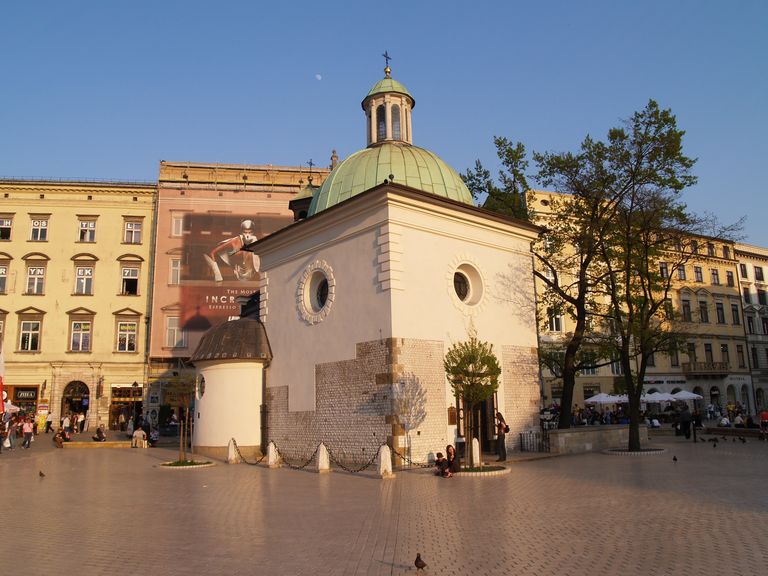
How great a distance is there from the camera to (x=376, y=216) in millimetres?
19297

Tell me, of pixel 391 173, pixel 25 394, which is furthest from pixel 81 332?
pixel 391 173

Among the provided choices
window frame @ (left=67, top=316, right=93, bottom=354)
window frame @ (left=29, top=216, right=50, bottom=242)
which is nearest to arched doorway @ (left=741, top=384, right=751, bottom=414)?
window frame @ (left=67, top=316, right=93, bottom=354)

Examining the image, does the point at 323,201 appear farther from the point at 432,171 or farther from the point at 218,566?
the point at 218,566

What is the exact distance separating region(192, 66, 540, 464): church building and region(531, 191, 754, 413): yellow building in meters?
25.2

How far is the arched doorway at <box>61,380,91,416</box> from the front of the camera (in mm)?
39031

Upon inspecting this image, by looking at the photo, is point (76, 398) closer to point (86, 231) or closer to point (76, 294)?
point (76, 294)

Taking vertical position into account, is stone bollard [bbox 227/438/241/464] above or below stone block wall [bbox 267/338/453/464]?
below

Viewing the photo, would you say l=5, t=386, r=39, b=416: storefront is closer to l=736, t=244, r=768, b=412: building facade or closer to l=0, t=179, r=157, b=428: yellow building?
l=0, t=179, r=157, b=428: yellow building

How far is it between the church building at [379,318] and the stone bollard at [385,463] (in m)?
1.39

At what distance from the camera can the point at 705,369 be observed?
167 ft

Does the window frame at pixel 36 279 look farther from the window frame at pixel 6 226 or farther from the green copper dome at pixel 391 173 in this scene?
the green copper dome at pixel 391 173

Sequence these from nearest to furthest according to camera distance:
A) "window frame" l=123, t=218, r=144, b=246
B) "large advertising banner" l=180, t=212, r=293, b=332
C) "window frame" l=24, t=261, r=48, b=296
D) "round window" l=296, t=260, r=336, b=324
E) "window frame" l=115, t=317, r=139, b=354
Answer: "round window" l=296, t=260, r=336, b=324 < "window frame" l=24, t=261, r=48, b=296 < "window frame" l=115, t=317, r=139, b=354 < "large advertising banner" l=180, t=212, r=293, b=332 < "window frame" l=123, t=218, r=144, b=246

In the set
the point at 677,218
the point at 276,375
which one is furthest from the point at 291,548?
the point at 677,218

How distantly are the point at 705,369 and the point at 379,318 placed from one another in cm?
4191
